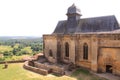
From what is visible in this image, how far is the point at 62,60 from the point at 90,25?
8988mm

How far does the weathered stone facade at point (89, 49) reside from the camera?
71.1 feet

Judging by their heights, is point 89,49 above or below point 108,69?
Result: above

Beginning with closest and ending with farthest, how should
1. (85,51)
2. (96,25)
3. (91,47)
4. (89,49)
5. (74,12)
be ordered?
(91,47) → (89,49) → (85,51) → (96,25) → (74,12)

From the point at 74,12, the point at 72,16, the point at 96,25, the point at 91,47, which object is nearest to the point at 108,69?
the point at 91,47

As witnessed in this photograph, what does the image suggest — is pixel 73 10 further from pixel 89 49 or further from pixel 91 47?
pixel 91 47

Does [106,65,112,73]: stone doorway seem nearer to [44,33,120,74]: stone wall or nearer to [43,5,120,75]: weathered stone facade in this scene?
[43,5,120,75]: weathered stone facade

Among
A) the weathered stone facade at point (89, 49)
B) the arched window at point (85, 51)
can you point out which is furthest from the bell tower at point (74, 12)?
the arched window at point (85, 51)

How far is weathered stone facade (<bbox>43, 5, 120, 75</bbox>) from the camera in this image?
21672 millimetres

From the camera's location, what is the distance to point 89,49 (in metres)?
24.7

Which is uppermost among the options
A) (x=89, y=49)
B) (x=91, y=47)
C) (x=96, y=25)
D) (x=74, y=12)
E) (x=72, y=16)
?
(x=74, y=12)

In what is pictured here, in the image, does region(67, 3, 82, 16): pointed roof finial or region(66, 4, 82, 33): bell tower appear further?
region(67, 3, 82, 16): pointed roof finial

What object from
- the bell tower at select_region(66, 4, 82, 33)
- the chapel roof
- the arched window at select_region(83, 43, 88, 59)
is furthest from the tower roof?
the arched window at select_region(83, 43, 88, 59)

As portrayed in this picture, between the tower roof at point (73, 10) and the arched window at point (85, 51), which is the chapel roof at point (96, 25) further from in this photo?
the arched window at point (85, 51)

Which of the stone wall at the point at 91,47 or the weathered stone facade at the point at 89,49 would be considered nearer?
the stone wall at the point at 91,47
